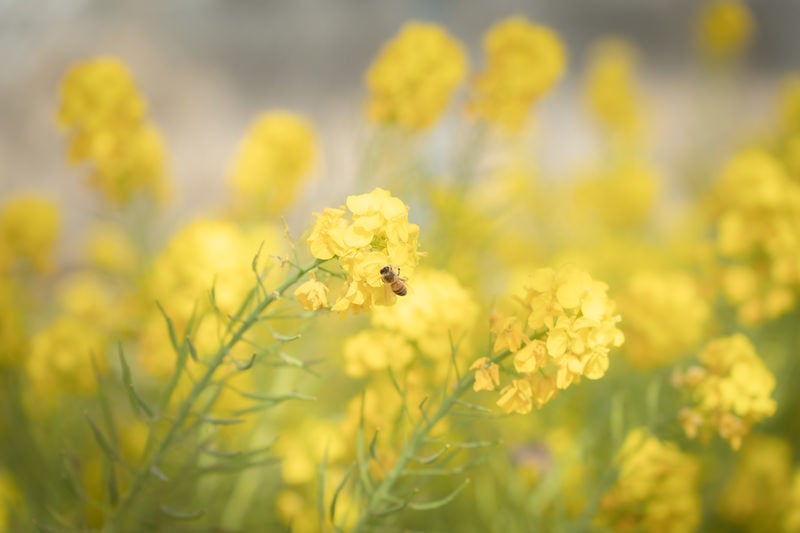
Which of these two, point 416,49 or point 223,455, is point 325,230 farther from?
point 416,49

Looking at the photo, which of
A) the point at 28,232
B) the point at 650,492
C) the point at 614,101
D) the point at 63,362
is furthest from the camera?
the point at 614,101

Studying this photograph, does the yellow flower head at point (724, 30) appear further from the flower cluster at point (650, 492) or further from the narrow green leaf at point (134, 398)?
the narrow green leaf at point (134, 398)

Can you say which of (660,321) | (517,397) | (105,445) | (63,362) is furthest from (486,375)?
(63,362)

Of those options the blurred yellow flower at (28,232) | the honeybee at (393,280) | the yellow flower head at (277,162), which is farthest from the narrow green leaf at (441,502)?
the blurred yellow flower at (28,232)

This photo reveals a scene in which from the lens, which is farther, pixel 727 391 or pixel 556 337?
pixel 727 391

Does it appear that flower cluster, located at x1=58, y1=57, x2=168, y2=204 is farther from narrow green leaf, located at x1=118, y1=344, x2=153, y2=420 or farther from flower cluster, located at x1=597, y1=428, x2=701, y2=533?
flower cluster, located at x1=597, y1=428, x2=701, y2=533

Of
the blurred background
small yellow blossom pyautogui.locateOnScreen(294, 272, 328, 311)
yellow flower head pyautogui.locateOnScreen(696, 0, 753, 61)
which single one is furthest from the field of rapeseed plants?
yellow flower head pyautogui.locateOnScreen(696, 0, 753, 61)

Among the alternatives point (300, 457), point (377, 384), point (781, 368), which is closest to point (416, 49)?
point (377, 384)

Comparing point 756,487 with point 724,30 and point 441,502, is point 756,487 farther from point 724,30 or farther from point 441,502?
point 724,30
